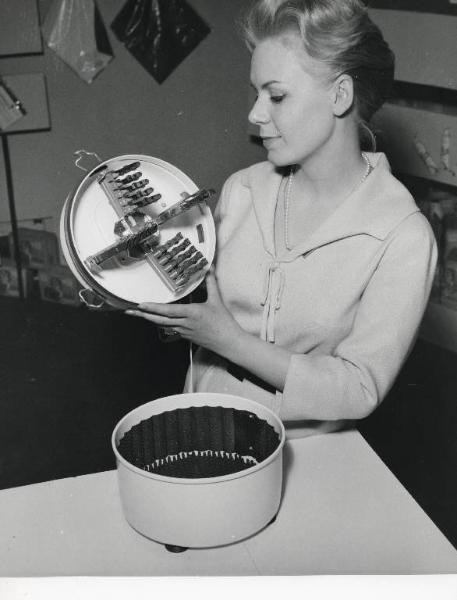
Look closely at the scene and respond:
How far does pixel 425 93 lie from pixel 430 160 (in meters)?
0.18

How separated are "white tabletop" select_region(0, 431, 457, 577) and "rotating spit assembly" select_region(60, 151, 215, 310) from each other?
0.30m

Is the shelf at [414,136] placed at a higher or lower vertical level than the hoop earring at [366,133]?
lower

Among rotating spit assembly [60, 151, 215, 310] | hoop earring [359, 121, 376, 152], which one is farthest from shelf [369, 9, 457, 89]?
rotating spit assembly [60, 151, 215, 310]

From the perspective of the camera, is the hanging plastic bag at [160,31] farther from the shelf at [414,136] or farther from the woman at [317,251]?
the woman at [317,251]

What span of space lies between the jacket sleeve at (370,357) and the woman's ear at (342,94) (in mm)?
260

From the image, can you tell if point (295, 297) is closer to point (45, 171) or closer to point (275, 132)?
point (275, 132)

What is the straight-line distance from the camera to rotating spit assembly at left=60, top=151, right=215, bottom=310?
990 mm

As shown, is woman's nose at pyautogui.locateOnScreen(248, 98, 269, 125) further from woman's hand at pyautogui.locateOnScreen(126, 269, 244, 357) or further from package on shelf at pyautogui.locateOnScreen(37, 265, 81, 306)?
package on shelf at pyautogui.locateOnScreen(37, 265, 81, 306)

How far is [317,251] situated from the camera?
1.20 metres

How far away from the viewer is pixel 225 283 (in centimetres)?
128

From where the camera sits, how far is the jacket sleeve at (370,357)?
1067mm

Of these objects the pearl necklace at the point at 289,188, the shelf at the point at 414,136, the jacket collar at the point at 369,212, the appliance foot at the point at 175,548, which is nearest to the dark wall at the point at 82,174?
the shelf at the point at 414,136

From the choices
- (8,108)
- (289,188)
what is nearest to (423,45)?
(289,188)

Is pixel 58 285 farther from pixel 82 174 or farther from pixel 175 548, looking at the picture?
pixel 175 548
